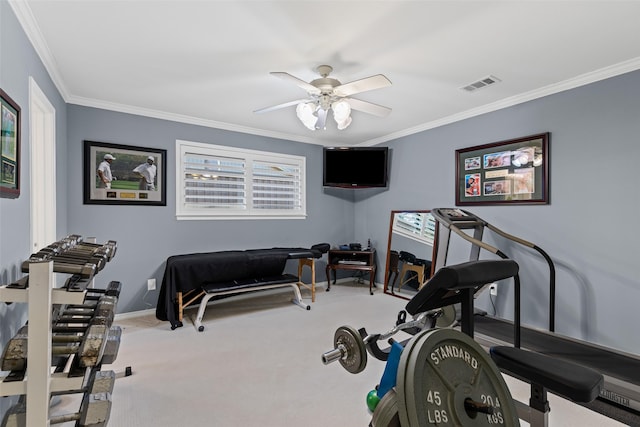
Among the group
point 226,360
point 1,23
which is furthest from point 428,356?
point 1,23

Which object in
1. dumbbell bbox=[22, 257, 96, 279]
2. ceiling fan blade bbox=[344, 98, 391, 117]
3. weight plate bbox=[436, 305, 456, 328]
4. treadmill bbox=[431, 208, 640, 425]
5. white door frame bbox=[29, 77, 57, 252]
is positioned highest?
ceiling fan blade bbox=[344, 98, 391, 117]

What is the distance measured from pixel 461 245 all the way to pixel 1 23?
4341mm

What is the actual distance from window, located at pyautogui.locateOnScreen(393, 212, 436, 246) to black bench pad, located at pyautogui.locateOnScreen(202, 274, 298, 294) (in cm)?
177

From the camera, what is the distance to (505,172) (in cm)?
342

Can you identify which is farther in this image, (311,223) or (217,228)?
(311,223)

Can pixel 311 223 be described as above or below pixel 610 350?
above

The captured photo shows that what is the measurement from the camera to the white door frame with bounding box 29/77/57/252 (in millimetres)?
2592

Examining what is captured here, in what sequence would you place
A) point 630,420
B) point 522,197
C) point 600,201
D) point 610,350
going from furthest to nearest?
point 522,197 < point 600,201 < point 610,350 < point 630,420

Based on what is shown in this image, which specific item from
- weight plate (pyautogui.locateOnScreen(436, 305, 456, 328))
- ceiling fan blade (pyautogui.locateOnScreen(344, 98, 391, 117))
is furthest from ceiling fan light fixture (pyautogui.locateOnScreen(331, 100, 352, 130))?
weight plate (pyautogui.locateOnScreen(436, 305, 456, 328))

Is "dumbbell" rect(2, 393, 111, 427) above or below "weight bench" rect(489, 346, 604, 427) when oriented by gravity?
below

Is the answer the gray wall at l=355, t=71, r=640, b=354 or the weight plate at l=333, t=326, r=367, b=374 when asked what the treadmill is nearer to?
the gray wall at l=355, t=71, r=640, b=354

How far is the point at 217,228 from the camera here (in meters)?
4.18

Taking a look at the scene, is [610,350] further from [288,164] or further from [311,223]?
[288,164]

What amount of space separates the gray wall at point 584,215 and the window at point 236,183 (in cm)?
271
